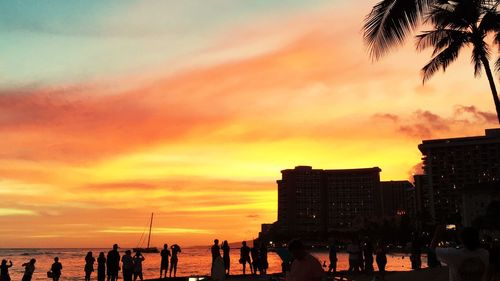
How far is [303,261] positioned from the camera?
19.0 feet

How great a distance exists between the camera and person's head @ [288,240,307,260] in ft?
19.0

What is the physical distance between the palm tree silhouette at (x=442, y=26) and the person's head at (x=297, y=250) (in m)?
4.16

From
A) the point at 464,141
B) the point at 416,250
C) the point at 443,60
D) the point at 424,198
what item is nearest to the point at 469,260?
the point at 443,60

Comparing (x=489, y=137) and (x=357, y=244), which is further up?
(x=489, y=137)

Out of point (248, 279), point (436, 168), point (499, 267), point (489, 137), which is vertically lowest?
point (248, 279)

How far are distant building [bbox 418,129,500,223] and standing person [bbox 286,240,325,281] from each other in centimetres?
17664

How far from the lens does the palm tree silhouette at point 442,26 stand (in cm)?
861

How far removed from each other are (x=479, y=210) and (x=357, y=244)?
298ft

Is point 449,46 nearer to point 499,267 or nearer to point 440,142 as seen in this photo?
point 499,267

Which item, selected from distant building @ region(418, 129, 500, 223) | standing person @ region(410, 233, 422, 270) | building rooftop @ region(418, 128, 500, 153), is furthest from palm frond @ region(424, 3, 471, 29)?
building rooftop @ region(418, 128, 500, 153)

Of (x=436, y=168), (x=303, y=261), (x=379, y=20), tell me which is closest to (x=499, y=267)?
(x=379, y=20)

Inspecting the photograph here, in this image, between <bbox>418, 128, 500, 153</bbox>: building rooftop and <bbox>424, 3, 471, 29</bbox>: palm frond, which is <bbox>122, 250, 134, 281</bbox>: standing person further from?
<bbox>418, 128, 500, 153</bbox>: building rooftop

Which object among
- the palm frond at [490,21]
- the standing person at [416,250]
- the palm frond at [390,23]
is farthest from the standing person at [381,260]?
the palm frond at [390,23]

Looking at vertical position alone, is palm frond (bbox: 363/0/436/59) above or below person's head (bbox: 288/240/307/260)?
above
